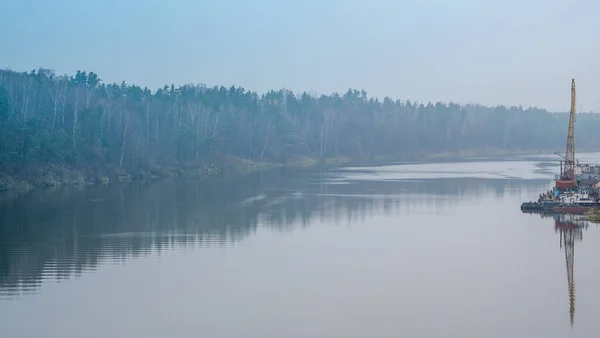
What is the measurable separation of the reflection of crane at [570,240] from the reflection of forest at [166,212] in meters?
7.34

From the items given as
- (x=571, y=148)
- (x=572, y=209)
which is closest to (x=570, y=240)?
(x=572, y=209)

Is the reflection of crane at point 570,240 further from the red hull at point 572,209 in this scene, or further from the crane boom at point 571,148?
the crane boom at point 571,148

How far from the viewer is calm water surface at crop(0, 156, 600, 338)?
51.4ft

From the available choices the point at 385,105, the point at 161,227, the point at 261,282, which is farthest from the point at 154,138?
the point at 385,105

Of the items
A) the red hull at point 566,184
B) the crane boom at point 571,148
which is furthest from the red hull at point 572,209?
the crane boom at point 571,148

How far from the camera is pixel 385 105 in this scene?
124688 mm

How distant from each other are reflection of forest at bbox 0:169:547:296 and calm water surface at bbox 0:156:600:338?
0.10 meters

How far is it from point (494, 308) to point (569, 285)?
3.24 metres

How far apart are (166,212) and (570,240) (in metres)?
16.9

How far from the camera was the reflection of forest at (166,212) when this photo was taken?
74.7ft

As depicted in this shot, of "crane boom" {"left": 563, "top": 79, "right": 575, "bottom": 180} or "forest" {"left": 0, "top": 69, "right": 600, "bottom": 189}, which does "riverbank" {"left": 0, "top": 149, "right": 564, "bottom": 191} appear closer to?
"forest" {"left": 0, "top": 69, "right": 600, "bottom": 189}

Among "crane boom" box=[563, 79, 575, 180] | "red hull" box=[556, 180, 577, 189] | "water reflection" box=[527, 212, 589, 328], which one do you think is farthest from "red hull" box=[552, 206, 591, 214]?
"crane boom" box=[563, 79, 575, 180]

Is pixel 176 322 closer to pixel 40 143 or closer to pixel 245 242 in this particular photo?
pixel 245 242

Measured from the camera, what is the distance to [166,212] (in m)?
33.4
